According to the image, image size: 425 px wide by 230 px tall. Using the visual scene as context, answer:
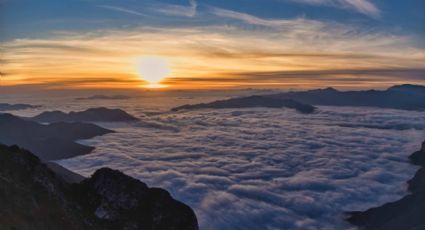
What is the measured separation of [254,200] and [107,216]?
10924cm

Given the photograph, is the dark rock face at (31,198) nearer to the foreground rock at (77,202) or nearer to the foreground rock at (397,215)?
the foreground rock at (77,202)

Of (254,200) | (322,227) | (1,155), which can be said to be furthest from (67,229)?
(254,200)

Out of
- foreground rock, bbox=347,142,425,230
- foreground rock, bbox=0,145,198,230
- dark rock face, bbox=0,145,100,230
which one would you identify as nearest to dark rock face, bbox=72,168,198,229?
foreground rock, bbox=0,145,198,230

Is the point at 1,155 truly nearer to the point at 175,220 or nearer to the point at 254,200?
the point at 175,220

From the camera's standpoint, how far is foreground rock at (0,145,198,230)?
52938 mm

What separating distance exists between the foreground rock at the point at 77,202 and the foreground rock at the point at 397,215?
86126mm

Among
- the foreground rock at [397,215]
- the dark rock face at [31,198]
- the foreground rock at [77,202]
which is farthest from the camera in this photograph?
the foreground rock at [397,215]

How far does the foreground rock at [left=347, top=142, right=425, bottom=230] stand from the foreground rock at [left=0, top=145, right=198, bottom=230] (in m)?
86.1

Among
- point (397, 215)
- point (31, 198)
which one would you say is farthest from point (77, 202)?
point (397, 215)

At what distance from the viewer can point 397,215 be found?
145125 millimetres

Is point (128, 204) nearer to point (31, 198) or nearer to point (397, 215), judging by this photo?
point (31, 198)

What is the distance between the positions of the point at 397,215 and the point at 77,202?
121025mm

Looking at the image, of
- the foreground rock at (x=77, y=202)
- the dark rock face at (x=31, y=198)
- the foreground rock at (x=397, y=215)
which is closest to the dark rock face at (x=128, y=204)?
the foreground rock at (x=77, y=202)

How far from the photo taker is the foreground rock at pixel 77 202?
52938mm
